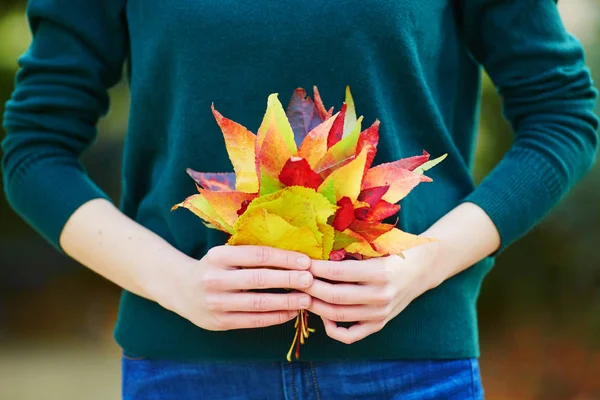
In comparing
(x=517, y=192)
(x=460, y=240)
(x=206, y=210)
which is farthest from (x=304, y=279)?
(x=517, y=192)

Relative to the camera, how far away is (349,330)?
76cm

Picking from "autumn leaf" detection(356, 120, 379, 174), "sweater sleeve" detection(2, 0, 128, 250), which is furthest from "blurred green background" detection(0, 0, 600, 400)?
"autumn leaf" detection(356, 120, 379, 174)

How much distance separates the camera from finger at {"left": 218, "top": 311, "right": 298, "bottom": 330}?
753 millimetres

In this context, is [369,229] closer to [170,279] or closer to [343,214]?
[343,214]

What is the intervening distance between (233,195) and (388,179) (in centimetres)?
15

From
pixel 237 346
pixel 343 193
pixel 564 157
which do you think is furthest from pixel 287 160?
pixel 564 157

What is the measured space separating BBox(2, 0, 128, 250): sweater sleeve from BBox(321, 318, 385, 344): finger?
39 cm

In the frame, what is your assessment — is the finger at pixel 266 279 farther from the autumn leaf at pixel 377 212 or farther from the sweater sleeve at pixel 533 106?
the sweater sleeve at pixel 533 106

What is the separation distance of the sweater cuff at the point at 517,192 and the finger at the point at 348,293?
235mm

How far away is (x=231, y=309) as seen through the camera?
2.49ft

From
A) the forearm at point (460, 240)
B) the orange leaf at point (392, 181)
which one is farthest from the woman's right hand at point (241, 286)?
the forearm at point (460, 240)

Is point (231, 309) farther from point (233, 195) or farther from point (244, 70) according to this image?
point (244, 70)

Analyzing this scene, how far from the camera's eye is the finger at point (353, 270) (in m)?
0.71

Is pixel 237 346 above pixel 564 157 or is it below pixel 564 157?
below
